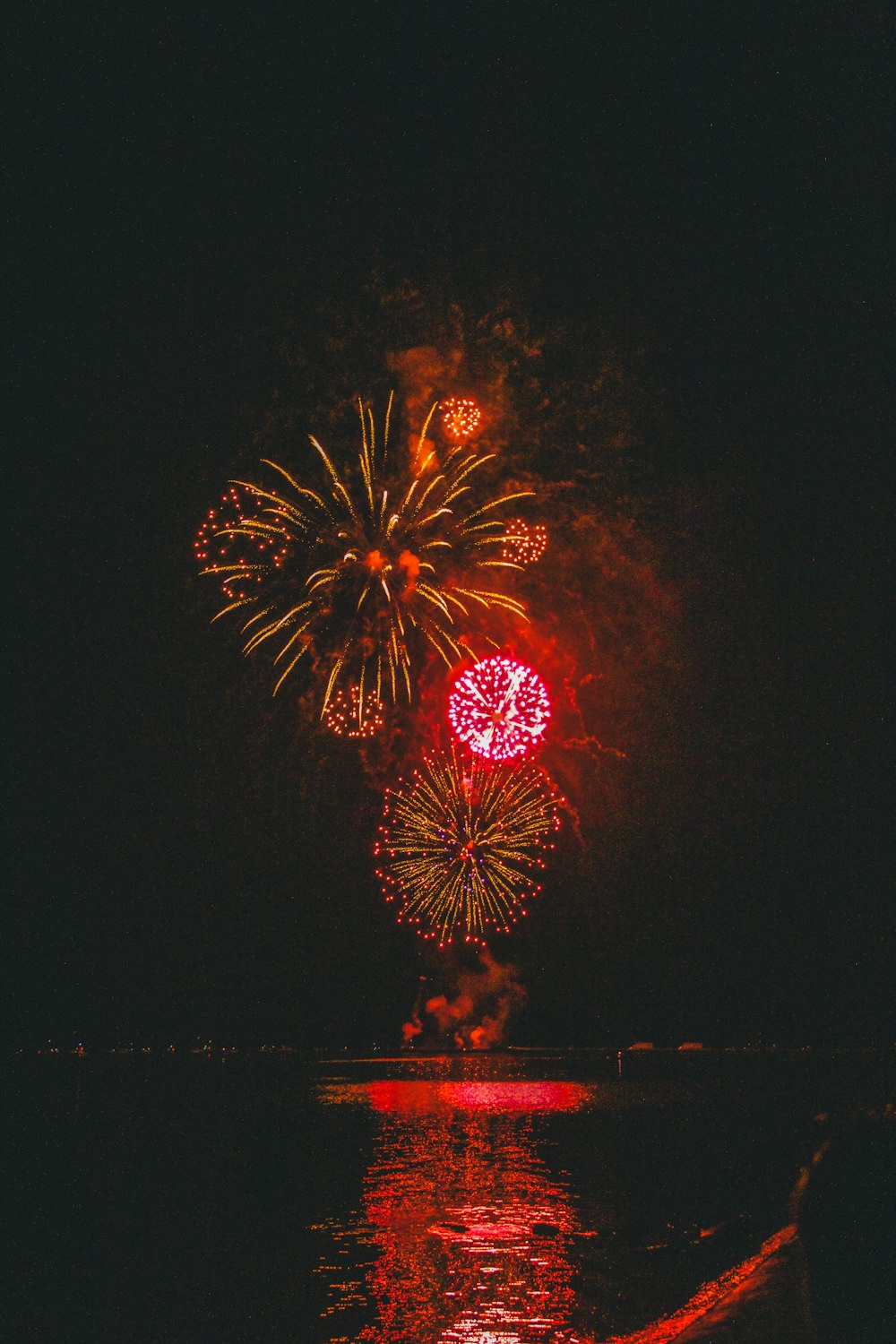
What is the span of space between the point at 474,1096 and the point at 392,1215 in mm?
23381

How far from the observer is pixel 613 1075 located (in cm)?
4600

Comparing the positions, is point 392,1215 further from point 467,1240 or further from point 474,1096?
point 474,1096

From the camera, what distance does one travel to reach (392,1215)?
1085cm

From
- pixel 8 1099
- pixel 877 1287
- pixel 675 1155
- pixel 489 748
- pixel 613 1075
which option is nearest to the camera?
pixel 877 1287

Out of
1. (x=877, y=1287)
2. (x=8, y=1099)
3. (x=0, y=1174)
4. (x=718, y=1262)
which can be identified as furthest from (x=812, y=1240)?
(x=8, y=1099)

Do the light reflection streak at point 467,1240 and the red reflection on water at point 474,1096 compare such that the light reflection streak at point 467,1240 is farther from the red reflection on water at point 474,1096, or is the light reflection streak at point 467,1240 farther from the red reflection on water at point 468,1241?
the red reflection on water at point 474,1096

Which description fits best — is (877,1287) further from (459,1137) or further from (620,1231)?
(459,1137)

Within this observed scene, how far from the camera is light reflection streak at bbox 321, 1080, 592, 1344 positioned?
6676mm

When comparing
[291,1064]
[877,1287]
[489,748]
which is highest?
[489,748]

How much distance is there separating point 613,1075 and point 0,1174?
34432mm

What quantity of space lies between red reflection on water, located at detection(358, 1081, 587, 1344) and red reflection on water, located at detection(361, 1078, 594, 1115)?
823 centimetres

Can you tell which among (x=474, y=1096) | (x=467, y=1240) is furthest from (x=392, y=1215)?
(x=474, y=1096)

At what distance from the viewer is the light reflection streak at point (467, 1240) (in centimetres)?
668

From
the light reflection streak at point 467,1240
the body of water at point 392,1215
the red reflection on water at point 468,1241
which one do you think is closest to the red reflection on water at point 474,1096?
the body of water at point 392,1215
